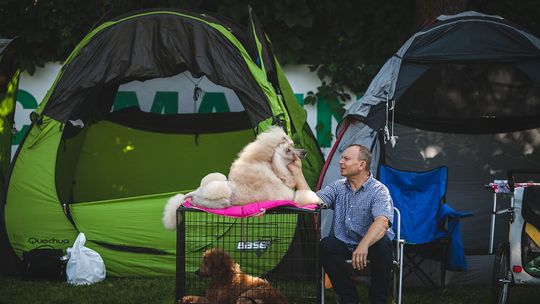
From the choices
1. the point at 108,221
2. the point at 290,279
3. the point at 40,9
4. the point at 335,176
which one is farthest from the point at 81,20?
the point at 290,279

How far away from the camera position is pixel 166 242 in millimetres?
5086

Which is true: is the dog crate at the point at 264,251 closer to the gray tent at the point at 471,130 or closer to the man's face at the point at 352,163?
the man's face at the point at 352,163

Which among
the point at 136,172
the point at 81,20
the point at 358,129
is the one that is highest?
the point at 81,20

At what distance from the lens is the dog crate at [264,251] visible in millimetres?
3617

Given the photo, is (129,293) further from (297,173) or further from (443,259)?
(443,259)

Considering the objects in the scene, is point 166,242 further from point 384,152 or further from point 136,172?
point 384,152

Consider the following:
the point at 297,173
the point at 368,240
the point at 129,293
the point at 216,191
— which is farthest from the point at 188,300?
the point at 129,293

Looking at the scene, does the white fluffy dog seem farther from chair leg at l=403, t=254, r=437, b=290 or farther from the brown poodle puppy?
chair leg at l=403, t=254, r=437, b=290

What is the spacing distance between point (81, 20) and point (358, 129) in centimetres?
317

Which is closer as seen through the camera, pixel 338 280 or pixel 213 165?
pixel 338 280

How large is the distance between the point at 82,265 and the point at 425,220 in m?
2.40

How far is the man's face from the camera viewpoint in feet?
12.6

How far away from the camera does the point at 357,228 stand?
385 cm

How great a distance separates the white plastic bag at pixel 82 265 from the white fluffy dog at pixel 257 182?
4.73ft
